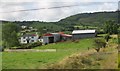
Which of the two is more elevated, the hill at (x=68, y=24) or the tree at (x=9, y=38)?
the tree at (x=9, y=38)

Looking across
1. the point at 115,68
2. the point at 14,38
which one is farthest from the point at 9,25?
the point at 115,68

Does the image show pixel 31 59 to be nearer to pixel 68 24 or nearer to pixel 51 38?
pixel 51 38

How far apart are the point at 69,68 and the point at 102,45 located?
1913 centimetres

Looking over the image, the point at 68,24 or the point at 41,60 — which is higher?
the point at 41,60

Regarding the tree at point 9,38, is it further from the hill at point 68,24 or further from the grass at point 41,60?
the grass at point 41,60

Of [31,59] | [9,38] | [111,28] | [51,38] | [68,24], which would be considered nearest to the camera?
[31,59]

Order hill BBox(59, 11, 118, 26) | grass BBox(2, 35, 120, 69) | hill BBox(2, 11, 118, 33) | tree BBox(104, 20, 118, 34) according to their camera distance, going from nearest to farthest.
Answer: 1. grass BBox(2, 35, 120, 69)
2. tree BBox(104, 20, 118, 34)
3. hill BBox(2, 11, 118, 33)
4. hill BBox(59, 11, 118, 26)

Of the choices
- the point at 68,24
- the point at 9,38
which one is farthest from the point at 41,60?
the point at 68,24

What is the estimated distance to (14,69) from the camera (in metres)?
17.7

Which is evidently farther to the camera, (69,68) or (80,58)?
(80,58)

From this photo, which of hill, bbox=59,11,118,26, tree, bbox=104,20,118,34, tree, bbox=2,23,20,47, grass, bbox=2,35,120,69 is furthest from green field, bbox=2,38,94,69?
hill, bbox=59,11,118,26

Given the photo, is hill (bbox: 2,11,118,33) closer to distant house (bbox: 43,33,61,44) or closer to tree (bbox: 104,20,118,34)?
tree (bbox: 104,20,118,34)

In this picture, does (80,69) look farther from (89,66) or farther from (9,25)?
(9,25)

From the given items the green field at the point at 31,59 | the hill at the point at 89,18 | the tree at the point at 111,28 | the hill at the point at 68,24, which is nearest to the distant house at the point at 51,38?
the hill at the point at 68,24
